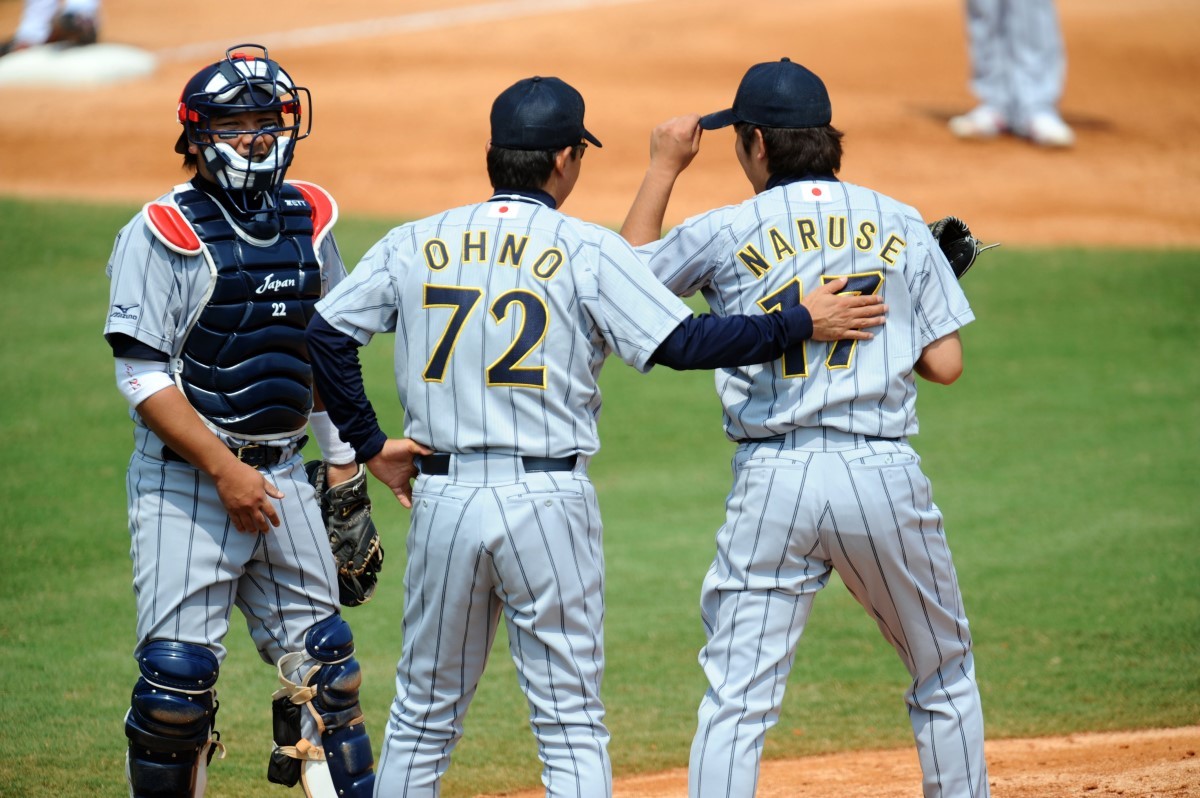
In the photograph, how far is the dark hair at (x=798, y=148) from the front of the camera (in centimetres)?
359

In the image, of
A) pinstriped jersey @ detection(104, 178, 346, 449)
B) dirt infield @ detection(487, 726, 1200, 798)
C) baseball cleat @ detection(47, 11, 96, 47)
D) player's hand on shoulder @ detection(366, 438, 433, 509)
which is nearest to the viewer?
player's hand on shoulder @ detection(366, 438, 433, 509)

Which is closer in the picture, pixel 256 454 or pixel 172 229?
pixel 172 229

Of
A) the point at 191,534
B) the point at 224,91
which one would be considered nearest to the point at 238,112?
the point at 224,91

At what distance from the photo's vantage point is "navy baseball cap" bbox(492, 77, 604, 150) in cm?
336

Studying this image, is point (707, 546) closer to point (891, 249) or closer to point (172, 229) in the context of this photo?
point (891, 249)

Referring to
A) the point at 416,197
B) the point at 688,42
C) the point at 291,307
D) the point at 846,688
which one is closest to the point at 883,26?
the point at 688,42

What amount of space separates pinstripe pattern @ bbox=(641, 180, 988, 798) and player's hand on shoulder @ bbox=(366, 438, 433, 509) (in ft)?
2.43

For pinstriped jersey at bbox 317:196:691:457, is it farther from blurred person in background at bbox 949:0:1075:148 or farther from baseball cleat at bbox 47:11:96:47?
blurred person in background at bbox 949:0:1075:148

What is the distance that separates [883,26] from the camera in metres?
22.5

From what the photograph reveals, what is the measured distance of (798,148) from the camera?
11.8 ft

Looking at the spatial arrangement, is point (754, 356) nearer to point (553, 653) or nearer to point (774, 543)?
point (774, 543)

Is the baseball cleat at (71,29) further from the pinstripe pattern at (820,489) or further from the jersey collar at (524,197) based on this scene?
the pinstripe pattern at (820,489)

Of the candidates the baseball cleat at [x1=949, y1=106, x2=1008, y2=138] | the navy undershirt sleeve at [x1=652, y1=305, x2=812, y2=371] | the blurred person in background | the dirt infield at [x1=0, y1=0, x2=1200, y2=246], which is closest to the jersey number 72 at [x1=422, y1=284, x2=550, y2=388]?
the navy undershirt sleeve at [x1=652, y1=305, x2=812, y2=371]

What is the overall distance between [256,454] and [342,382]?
1.69 feet
